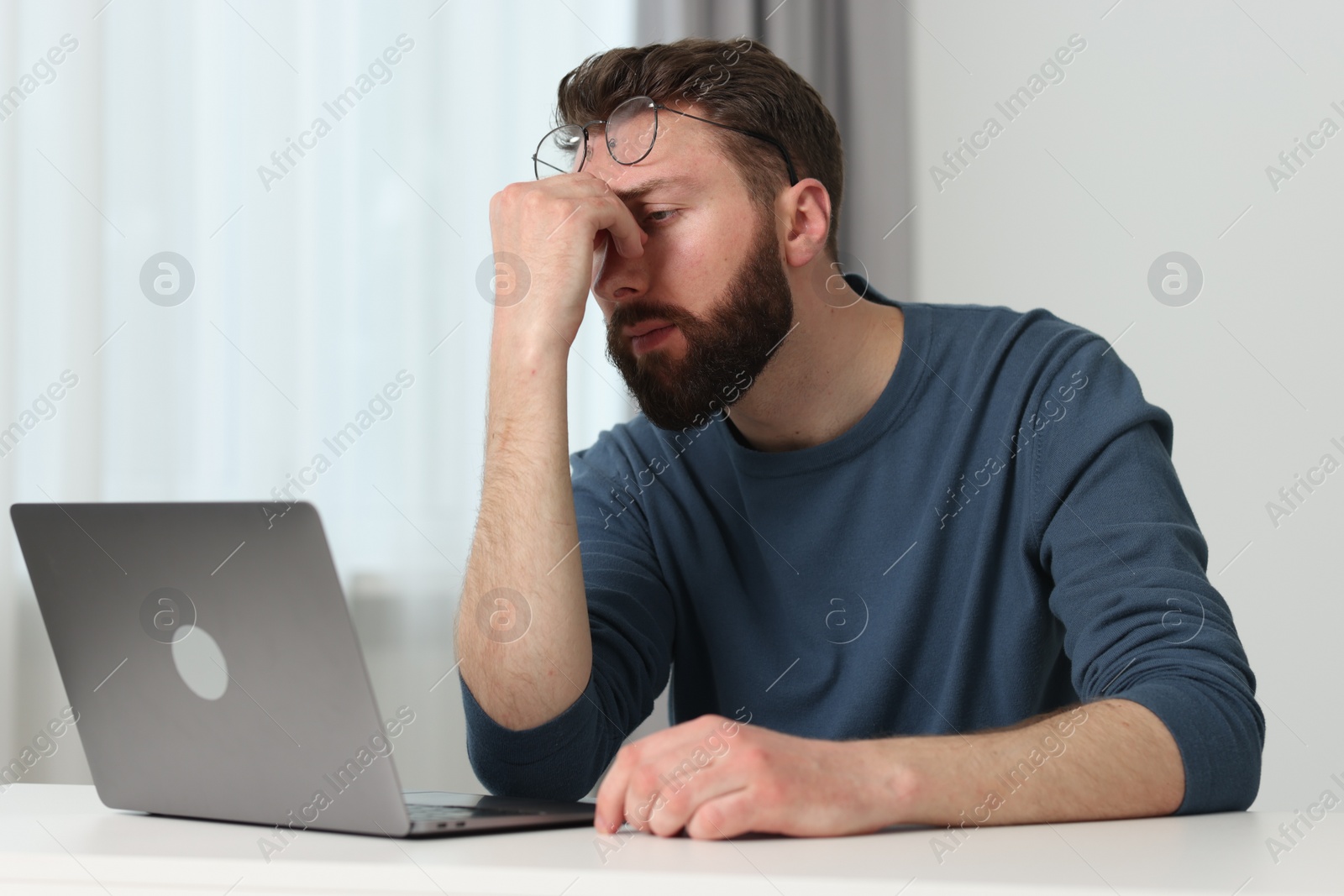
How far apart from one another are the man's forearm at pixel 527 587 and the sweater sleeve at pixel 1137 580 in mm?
459

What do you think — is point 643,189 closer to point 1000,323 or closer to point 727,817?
point 1000,323

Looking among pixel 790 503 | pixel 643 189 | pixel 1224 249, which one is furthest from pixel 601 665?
pixel 1224 249

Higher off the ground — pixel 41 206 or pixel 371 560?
pixel 41 206

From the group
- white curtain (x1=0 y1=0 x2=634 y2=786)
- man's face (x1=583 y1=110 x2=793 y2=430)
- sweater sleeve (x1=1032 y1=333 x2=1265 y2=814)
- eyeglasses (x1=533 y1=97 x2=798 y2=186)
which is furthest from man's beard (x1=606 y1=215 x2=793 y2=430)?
white curtain (x1=0 y1=0 x2=634 y2=786)

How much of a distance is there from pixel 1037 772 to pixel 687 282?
72cm

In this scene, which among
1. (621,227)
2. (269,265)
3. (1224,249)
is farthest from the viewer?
(1224,249)

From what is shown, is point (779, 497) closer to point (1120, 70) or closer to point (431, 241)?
point (431, 241)

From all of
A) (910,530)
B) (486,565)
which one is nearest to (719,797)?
(486,565)

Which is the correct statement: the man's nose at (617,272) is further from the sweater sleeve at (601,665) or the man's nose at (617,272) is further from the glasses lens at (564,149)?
the sweater sleeve at (601,665)

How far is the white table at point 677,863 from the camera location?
52cm

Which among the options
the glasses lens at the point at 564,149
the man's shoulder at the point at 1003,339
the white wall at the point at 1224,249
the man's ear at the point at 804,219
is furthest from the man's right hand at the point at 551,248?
the white wall at the point at 1224,249

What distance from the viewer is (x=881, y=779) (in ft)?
2.28

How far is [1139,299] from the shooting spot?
2299mm

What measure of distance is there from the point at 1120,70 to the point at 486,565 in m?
1.93
